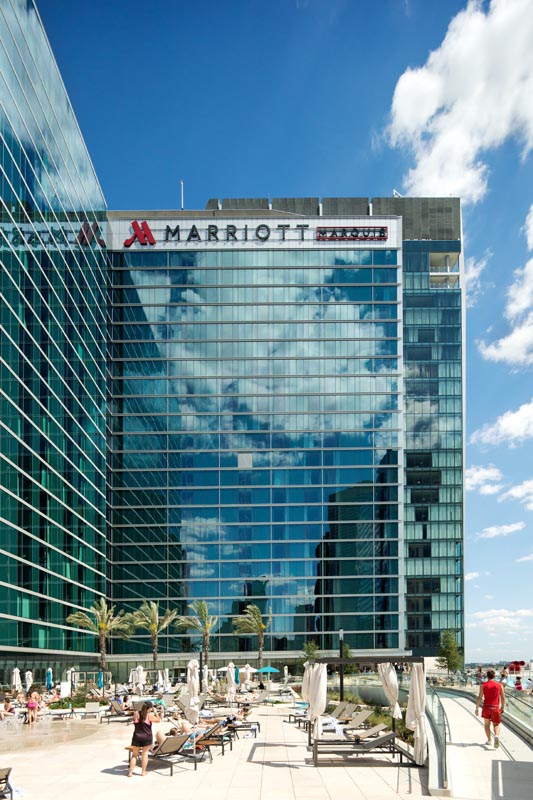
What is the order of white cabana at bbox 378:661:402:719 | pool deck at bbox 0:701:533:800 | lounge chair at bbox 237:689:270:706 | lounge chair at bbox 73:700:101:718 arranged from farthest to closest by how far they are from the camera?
lounge chair at bbox 237:689:270:706 < lounge chair at bbox 73:700:101:718 < white cabana at bbox 378:661:402:719 < pool deck at bbox 0:701:533:800

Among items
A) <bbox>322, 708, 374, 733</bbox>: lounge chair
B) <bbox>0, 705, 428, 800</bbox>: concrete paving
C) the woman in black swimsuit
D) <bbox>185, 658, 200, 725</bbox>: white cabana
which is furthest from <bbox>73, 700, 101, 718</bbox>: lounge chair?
the woman in black swimsuit

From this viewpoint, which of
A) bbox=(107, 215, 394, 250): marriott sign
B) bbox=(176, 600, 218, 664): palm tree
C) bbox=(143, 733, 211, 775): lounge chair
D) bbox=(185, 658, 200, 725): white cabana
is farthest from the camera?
bbox=(107, 215, 394, 250): marriott sign

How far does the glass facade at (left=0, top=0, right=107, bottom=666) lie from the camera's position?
51.5m

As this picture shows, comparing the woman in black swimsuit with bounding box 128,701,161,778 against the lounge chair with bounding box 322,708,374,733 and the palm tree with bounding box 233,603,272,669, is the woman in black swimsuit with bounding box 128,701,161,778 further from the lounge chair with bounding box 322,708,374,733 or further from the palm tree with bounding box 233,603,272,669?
the palm tree with bounding box 233,603,272,669

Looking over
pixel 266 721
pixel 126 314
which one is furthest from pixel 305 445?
pixel 266 721

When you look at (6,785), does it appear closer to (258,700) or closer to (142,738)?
(142,738)

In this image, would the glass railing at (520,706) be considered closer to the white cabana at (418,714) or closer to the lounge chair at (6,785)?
the white cabana at (418,714)

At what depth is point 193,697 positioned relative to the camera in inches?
1124

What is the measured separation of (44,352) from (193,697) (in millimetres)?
36495

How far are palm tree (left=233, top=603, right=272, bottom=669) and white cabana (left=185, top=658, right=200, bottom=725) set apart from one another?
178 ft

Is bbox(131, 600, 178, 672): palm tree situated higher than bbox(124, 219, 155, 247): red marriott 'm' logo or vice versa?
bbox(124, 219, 155, 247): red marriott 'm' logo

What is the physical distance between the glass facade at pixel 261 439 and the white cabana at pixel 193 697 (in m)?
63.0

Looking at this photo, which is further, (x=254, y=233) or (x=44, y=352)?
(x=254, y=233)

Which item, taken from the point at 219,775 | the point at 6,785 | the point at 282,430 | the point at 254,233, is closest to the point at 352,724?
the point at 219,775
